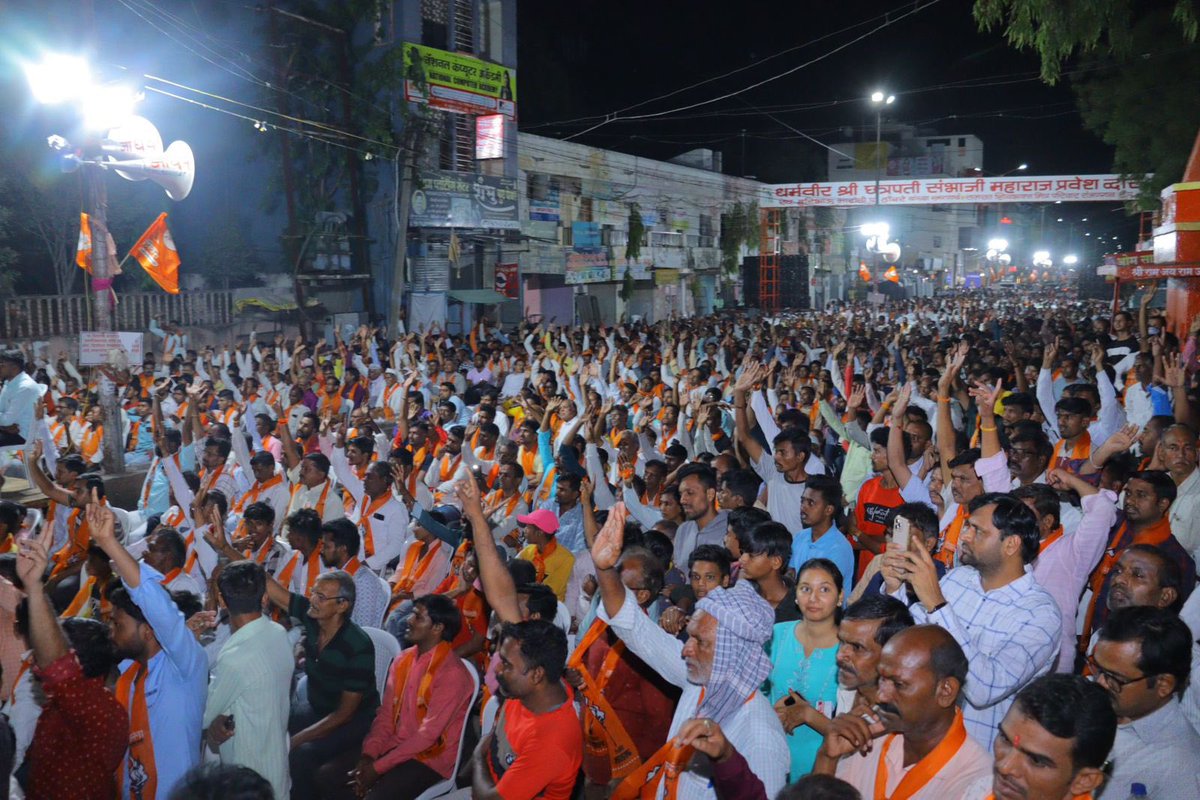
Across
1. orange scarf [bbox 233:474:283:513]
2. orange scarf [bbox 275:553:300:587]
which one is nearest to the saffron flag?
orange scarf [bbox 233:474:283:513]

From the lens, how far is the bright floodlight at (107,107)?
1035 cm

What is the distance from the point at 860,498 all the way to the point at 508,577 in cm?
289

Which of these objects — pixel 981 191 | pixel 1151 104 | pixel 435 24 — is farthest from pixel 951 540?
pixel 981 191

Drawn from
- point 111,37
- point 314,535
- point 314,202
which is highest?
point 111,37

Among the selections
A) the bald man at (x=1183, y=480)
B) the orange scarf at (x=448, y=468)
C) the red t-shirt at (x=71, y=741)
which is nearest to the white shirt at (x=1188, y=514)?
the bald man at (x=1183, y=480)

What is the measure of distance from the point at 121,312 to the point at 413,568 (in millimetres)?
15075

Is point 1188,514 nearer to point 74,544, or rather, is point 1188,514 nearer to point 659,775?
point 659,775

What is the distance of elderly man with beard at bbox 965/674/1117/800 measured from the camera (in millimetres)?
2264

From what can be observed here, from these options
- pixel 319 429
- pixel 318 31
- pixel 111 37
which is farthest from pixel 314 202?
pixel 319 429

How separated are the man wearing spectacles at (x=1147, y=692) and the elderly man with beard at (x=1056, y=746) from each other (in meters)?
0.61

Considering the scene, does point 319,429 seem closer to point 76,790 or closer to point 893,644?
point 76,790

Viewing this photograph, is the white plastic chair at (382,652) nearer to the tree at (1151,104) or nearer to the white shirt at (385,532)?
the white shirt at (385,532)

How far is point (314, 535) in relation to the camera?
17.1 feet

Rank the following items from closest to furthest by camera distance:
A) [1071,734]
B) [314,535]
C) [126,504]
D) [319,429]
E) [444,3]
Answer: [1071,734] → [314,535] → [319,429] → [126,504] → [444,3]
